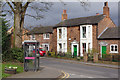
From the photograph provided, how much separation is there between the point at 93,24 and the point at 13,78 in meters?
21.5

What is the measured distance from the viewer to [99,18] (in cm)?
3036

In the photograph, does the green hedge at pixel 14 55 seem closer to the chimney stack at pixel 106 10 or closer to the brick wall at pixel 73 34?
the brick wall at pixel 73 34

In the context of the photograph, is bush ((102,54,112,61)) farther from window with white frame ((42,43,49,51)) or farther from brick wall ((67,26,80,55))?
window with white frame ((42,43,49,51))

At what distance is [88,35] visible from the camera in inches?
1172

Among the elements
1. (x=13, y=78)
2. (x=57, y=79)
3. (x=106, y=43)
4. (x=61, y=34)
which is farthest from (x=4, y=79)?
(x=61, y=34)

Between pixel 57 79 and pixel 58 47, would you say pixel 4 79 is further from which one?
pixel 58 47

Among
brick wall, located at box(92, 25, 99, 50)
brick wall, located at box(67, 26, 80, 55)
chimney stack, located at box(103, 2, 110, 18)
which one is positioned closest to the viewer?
brick wall, located at box(92, 25, 99, 50)

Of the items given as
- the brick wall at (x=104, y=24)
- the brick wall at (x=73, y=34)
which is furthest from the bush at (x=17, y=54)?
the brick wall at (x=104, y=24)

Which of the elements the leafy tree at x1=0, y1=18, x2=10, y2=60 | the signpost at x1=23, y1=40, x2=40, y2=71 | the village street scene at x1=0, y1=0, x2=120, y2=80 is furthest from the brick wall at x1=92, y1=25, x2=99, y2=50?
the signpost at x1=23, y1=40, x2=40, y2=71

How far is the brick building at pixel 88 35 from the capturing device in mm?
27833

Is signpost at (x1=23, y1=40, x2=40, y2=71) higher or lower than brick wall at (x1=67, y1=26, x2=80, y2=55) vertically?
lower

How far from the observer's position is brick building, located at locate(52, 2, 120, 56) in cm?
2783

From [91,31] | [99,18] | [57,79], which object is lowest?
[57,79]

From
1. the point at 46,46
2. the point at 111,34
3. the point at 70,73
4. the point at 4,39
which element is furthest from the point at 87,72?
the point at 46,46
